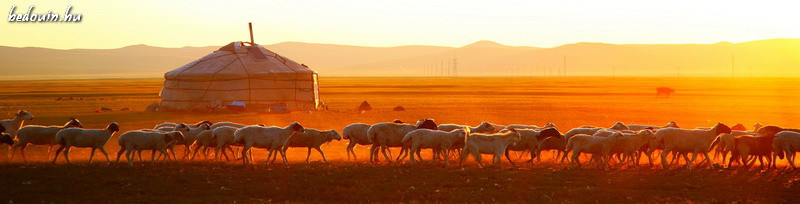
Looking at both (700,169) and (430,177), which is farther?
(700,169)

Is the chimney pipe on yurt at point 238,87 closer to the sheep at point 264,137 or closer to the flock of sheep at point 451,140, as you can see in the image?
the flock of sheep at point 451,140

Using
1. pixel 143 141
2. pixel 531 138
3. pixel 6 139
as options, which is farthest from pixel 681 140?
pixel 6 139

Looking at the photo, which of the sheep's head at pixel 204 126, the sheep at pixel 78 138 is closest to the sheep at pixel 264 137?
the sheep's head at pixel 204 126

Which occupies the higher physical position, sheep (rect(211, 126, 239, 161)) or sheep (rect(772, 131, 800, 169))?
sheep (rect(211, 126, 239, 161))

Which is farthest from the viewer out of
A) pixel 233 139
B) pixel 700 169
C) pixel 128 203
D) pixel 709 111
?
pixel 709 111

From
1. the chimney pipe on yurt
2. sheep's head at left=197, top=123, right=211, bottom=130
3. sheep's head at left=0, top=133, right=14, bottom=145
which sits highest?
the chimney pipe on yurt

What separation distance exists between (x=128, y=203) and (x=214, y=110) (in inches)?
1196

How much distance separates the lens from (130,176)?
17.0m

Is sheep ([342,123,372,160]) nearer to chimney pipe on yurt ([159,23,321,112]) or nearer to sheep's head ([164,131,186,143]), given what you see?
sheep's head ([164,131,186,143])

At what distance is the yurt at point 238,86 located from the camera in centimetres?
4638

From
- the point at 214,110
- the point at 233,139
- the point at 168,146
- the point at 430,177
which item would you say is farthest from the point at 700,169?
the point at 214,110

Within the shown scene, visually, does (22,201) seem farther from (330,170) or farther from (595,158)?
(595,158)

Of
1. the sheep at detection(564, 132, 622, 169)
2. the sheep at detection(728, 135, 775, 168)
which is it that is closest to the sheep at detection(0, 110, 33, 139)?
the sheep at detection(564, 132, 622, 169)

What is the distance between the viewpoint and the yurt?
4638cm
